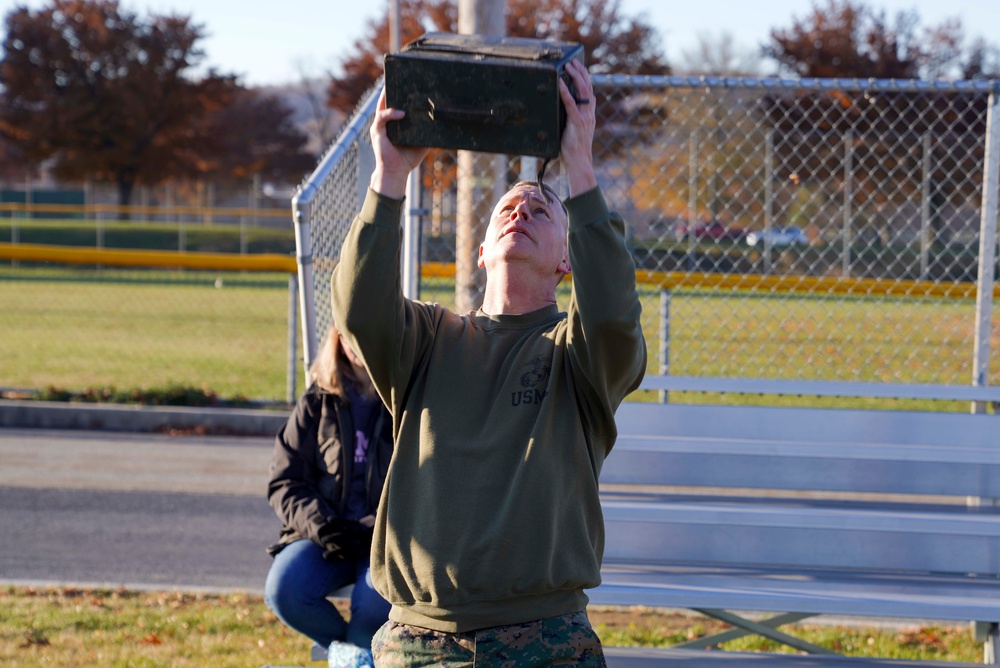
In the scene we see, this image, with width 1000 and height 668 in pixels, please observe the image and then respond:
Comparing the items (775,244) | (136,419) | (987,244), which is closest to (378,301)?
(987,244)

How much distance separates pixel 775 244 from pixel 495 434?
1511 centimetres

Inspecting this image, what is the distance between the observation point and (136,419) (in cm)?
992

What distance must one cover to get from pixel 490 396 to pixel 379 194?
18.1 inches

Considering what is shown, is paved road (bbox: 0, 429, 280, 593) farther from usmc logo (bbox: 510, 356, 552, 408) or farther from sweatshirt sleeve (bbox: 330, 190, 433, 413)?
usmc logo (bbox: 510, 356, 552, 408)

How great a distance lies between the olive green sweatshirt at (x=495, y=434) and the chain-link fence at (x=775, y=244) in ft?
5.20

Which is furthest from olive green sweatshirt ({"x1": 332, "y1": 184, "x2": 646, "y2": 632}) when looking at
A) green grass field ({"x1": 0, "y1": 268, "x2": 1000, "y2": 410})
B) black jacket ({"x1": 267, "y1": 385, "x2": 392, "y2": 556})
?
green grass field ({"x1": 0, "y1": 268, "x2": 1000, "y2": 410})

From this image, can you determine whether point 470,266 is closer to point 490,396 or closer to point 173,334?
point 490,396

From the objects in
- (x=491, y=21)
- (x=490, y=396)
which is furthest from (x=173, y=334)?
(x=490, y=396)

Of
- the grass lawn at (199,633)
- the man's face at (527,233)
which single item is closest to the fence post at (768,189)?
the grass lawn at (199,633)

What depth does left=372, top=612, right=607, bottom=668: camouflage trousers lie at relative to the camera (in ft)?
7.14

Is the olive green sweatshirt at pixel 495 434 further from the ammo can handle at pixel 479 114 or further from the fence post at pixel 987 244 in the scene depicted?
the fence post at pixel 987 244

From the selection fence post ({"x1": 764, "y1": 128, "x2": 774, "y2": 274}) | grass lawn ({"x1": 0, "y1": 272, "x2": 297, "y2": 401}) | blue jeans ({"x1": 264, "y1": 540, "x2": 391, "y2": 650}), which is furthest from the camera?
grass lawn ({"x1": 0, "y1": 272, "x2": 297, "y2": 401})

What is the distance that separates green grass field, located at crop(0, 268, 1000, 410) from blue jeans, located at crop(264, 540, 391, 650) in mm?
4438

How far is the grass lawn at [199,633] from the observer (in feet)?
14.7
